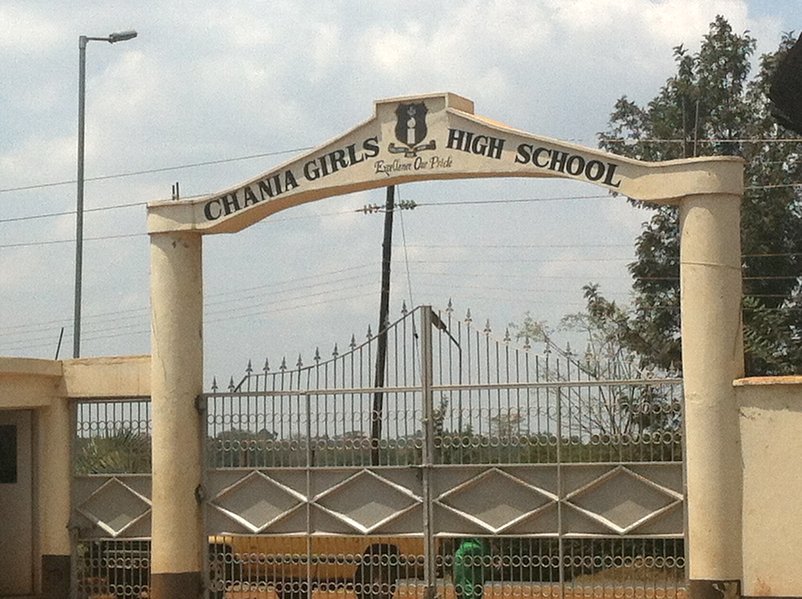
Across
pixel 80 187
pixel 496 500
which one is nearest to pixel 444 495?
pixel 496 500

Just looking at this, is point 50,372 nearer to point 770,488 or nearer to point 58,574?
point 58,574

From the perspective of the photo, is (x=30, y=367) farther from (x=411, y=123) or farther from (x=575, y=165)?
(x=575, y=165)

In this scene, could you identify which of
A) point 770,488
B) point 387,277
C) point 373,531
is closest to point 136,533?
point 373,531

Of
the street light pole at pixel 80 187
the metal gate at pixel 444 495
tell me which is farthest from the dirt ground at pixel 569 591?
the street light pole at pixel 80 187

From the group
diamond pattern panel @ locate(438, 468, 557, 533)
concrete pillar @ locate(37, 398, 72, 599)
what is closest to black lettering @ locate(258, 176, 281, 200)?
concrete pillar @ locate(37, 398, 72, 599)

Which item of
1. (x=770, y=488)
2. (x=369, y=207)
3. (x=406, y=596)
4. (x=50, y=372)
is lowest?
(x=406, y=596)

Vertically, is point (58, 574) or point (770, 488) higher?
point (770, 488)

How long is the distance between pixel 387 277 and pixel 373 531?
505 inches

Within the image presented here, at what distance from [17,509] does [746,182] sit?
1526 centimetres

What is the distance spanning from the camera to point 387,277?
90.0 ft

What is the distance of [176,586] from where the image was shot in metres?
15.3

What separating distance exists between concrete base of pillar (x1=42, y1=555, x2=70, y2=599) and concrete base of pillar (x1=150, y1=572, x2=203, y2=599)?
1.43 m

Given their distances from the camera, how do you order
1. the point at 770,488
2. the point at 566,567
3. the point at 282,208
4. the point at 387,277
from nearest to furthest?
the point at 770,488 → the point at 566,567 → the point at 282,208 → the point at 387,277

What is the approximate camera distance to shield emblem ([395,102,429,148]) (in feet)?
47.6
